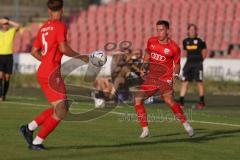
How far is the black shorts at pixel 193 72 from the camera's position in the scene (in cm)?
2333

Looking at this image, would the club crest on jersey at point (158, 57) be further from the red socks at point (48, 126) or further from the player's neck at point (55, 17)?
the red socks at point (48, 126)

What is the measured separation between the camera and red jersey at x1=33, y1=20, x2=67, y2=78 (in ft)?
39.8

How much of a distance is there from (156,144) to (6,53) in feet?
36.1

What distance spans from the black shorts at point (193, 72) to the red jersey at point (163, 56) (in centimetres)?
850

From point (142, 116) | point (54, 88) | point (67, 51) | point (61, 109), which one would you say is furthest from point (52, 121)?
point (142, 116)

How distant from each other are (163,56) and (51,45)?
125 inches

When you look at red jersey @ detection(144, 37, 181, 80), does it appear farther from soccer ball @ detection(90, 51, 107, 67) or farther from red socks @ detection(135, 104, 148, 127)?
soccer ball @ detection(90, 51, 107, 67)

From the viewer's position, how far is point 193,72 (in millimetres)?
23516

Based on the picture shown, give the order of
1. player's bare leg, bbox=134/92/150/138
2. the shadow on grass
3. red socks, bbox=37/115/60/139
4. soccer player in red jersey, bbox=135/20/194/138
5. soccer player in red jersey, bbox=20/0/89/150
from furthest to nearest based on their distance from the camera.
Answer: soccer player in red jersey, bbox=135/20/194/138, player's bare leg, bbox=134/92/150/138, the shadow on grass, red socks, bbox=37/115/60/139, soccer player in red jersey, bbox=20/0/89/150

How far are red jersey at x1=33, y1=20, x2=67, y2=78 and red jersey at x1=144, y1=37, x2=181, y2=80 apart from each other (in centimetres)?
300

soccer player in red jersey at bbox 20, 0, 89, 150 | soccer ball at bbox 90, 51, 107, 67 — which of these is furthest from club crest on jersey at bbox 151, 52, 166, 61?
soccer player in red jersey at bbox 20, 0, 89, 150

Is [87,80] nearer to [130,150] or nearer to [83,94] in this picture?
[83,94]

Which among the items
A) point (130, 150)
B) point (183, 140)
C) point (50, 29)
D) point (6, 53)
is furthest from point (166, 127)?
point (6, 53)

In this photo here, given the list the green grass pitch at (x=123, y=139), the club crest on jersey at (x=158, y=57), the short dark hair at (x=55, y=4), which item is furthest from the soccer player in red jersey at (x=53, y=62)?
the club crest on jersey at (x=158, y=57)
